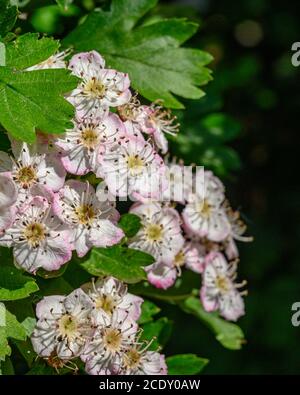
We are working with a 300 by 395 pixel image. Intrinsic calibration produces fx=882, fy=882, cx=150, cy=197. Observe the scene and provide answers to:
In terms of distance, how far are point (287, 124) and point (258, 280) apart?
0.55 m

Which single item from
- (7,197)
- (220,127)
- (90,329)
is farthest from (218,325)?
(7,197)

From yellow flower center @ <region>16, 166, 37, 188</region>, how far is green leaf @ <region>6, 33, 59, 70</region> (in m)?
0.17

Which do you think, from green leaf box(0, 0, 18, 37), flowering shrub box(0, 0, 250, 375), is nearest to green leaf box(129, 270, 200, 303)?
flowering shrub box(0, 0, 250, 375)

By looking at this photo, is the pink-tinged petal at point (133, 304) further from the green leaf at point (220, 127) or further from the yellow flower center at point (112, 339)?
the green leaf at point (220, 127)

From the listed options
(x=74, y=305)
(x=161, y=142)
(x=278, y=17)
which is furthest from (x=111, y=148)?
(x=278, y=17)

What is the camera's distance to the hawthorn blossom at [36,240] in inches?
57.1

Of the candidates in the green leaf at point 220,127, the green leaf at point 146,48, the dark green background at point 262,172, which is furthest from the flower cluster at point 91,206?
the dark green background at point 262,172

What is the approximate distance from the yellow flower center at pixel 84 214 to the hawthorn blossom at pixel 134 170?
0.05m

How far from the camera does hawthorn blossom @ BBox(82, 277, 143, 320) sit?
1.53 metres

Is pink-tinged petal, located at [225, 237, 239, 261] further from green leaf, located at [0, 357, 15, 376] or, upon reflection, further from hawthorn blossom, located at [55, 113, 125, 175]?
green leaf, located at [0, 357, 15, 376]

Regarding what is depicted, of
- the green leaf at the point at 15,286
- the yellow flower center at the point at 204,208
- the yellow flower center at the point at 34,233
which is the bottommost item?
the yellow flower center at the point at 204,208

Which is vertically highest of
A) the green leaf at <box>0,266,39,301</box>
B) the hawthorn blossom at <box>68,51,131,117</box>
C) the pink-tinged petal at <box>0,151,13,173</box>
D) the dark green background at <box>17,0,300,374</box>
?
the hawthorn blossom at <box>68,51,131,117</box>

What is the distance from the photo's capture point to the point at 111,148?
5.03 feet
